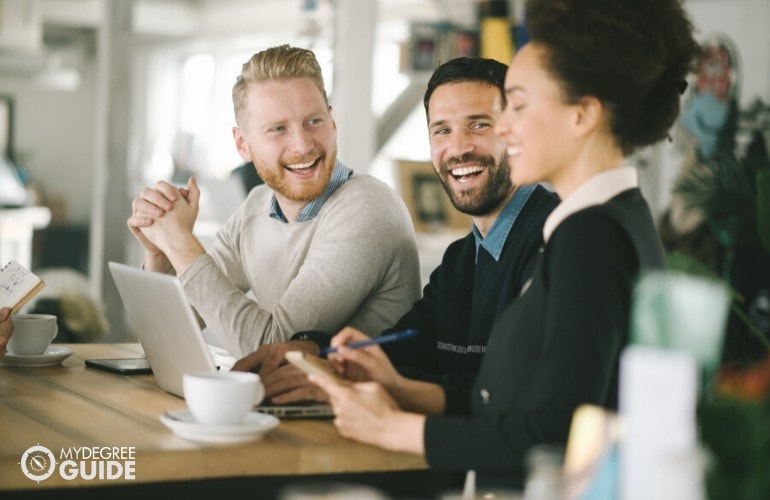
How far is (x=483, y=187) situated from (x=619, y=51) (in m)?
0.69

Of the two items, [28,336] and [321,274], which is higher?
[321,274]

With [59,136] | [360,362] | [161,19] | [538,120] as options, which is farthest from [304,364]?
[161,19]

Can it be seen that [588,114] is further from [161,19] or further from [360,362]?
[161,19]

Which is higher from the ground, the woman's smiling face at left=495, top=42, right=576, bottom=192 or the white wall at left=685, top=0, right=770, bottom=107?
the white wall at left=685, top=0, right=770, bottom=107

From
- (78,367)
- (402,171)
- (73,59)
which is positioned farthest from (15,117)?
(78,367)

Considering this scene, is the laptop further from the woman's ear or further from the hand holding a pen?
the woman's ear

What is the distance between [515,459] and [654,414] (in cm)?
65

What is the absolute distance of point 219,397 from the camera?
156cm

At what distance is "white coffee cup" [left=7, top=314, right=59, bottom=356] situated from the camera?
2.27 m

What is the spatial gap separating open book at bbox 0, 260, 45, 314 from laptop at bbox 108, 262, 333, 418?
0.25 meters

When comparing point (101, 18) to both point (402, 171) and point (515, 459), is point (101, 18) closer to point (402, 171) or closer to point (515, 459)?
point (402, 171)

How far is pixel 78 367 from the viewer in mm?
2246

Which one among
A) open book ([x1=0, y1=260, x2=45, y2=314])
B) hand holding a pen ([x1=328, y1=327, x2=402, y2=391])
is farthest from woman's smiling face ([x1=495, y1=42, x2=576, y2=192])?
open book ([x1=0, y1=260, x2=45, y2=314])

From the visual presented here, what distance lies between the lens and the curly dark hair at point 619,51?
154cm
